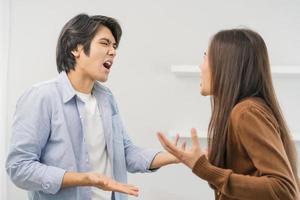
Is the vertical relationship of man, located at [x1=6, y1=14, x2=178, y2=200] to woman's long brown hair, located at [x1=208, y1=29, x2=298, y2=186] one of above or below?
below

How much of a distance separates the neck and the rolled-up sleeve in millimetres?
190

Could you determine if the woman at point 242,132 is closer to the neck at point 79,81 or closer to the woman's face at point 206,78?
the woman's face at point 206,78

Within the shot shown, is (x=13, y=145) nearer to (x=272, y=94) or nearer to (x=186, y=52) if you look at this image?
(x=272, y=94)

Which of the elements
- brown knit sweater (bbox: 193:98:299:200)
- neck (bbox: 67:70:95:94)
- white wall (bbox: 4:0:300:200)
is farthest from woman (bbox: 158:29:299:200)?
white wall (bbox: 4:0:300:200)

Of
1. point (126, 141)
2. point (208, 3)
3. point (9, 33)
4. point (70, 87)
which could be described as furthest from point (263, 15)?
point (9, 33)

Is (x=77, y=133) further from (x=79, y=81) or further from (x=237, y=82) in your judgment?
(x=237, y=82)

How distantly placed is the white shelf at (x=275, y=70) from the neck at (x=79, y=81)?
76cm

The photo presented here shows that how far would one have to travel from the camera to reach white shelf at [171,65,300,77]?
2.26 m

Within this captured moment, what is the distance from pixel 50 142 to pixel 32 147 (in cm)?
9

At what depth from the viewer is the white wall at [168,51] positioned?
7.90ft

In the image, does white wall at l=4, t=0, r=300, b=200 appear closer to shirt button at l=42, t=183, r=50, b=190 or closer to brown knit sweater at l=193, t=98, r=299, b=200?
shirt button at l=42, t=183, r=50, b=190

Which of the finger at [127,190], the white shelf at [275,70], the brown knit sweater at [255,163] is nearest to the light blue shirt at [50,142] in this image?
the finger at [127,190]

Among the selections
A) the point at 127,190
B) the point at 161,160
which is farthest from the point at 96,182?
the point at 161,160

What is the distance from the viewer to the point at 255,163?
1.06 meters
